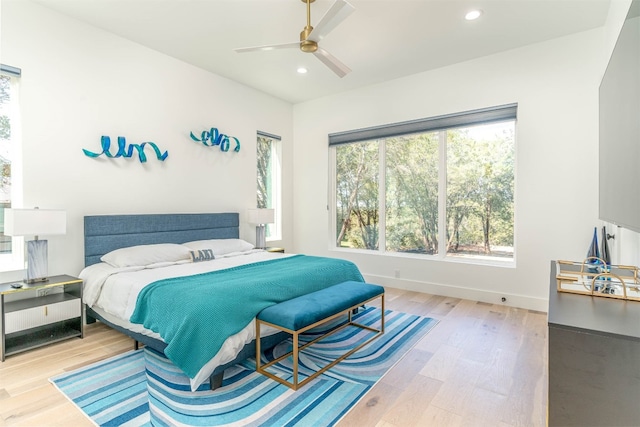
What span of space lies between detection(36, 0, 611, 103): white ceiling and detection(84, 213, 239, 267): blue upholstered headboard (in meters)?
1.93

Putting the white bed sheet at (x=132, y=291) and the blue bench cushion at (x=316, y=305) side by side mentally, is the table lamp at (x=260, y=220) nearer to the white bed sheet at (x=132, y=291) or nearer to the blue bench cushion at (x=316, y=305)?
the white bed sheet at (x=132, y=291)

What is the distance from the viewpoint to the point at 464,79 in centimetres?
413

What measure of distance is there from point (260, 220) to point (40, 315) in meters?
2.58

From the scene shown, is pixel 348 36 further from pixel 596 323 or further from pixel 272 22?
pixel 596 323

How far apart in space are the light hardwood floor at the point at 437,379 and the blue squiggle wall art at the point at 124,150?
5.69ft

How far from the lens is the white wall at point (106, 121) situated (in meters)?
3.00

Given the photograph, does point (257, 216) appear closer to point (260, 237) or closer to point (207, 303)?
point (260, 237)

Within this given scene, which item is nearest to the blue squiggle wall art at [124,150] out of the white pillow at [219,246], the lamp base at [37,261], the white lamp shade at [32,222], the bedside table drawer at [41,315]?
the white lamp shade at [32,222]

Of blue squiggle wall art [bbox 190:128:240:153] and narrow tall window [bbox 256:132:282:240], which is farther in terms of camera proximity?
narrow tall window [bbox 256:132:282:240]

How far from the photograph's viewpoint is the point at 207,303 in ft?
7.13

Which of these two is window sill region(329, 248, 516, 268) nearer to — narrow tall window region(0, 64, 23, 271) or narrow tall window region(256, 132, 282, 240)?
narrow tall window region(256, 132, 282, 240)

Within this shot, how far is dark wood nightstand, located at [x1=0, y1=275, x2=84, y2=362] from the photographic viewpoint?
2594 mm

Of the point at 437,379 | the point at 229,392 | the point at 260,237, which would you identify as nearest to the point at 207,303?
the point at 229,392

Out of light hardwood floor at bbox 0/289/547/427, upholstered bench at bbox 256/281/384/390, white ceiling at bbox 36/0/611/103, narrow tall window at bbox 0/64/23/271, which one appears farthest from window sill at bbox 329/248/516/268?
narrow tall window at bbox 0/64/23/271
